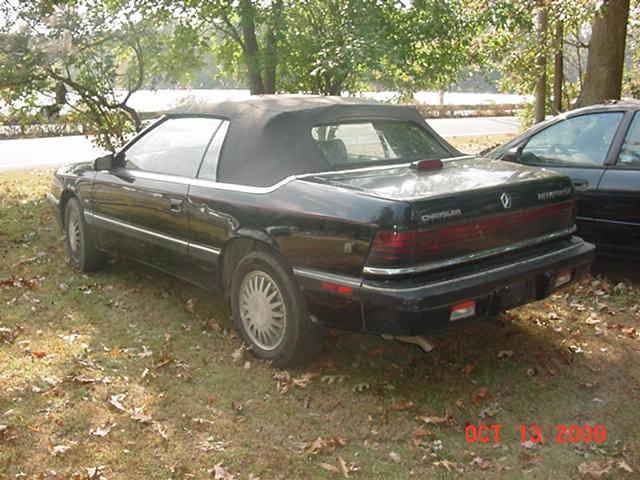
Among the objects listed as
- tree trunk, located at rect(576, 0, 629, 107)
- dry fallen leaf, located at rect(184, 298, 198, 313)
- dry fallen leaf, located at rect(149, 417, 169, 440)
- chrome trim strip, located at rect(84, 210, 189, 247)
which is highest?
tree trunk, located at rect(576, 0, 629, 107)

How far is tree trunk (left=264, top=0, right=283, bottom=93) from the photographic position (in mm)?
10555

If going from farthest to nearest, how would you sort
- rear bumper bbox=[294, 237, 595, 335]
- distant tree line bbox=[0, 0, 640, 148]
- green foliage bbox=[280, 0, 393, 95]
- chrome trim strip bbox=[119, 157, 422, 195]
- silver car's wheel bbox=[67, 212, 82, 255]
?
distant tree line bbox=[0, 0, 640, 148] → green foliage bbox=[280, 0, 393, 95] → silver car's wheel bbox=[67, 212, 82, 255] → chrome trim strip bbox=[119, 157, 422, 195] → rear bumper bbox=[294, 237, 595, 335]

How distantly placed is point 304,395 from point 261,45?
853 cm

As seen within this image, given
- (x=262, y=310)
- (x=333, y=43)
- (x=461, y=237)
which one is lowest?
(x=262, y=310)

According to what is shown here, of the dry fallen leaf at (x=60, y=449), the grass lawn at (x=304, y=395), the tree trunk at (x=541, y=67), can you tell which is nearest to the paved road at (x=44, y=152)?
the grass lawn at (x=304, y=395)

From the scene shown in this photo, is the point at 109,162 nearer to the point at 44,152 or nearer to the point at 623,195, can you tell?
the point at 623,195

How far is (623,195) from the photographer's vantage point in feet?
18.8

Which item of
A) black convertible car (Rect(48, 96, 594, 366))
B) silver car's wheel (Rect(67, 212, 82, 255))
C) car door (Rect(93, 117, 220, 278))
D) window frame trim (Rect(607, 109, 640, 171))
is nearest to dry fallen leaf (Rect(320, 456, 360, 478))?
black convertible car (Rect(48, 96, 594, 366))

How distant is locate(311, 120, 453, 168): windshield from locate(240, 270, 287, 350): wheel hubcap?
88 cm

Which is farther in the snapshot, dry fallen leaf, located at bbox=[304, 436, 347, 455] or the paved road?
the paved road

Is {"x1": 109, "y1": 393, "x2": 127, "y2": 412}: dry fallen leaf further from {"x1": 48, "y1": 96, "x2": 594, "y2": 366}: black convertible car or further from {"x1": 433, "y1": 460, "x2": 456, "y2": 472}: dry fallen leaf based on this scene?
{"x1": 433, "y1": 460, "x2": 456, "y2": 472}: dry fallen leaf

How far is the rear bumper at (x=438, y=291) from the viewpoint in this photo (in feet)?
12.5

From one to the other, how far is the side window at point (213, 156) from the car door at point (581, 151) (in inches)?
111

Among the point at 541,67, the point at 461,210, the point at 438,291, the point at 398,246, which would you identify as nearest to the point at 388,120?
the point at 461,210
